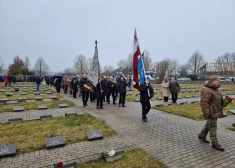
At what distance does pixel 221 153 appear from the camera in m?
5.11

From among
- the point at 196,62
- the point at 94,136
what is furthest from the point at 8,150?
the point at 196,62

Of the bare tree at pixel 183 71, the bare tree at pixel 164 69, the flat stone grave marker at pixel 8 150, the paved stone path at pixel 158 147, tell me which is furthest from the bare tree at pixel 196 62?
the flat stone grave marker at pixel 8 150

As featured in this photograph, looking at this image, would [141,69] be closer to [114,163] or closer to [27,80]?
[114,163]

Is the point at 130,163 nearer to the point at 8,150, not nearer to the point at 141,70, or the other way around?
the point at 8,150

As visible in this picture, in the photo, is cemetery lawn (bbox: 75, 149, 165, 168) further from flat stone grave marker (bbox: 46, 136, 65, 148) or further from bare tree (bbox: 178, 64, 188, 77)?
bare tree (bbox: 178, 64, 188, 77)

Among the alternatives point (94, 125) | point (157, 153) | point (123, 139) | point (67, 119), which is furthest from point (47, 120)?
point (157, 153)

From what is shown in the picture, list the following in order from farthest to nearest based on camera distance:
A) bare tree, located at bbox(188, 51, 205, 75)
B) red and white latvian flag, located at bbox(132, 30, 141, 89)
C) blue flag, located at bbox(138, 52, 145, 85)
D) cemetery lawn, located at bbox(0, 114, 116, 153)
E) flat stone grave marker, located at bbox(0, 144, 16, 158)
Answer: bare tree, located at bbox(188, 51, 205, 75)
red and white latvian flag, located at bbox(132, 30, 141, 89)
blue flag, located at bbox(138, 52, 145, 85)
cemetery lawn, located at bbox(0, 114, 116, 153)
flat stone grave marker, located at bbox(0, 144, 16, 158)

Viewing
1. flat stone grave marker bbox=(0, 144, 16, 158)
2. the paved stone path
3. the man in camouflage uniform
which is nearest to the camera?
the paved stone path

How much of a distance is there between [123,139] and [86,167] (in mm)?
2039

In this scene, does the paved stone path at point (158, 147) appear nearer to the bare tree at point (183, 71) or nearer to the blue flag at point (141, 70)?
the blue flag at point (141, 70)

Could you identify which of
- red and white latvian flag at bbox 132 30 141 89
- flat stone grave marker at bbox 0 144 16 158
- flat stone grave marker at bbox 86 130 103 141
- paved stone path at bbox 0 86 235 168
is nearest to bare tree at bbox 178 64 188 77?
red and white latvian flag at bbox 132 30 141 89

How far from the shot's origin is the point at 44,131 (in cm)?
701

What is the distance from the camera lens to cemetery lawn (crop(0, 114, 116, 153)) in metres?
5.92

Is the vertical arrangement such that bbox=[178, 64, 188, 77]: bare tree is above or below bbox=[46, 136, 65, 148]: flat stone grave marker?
above
